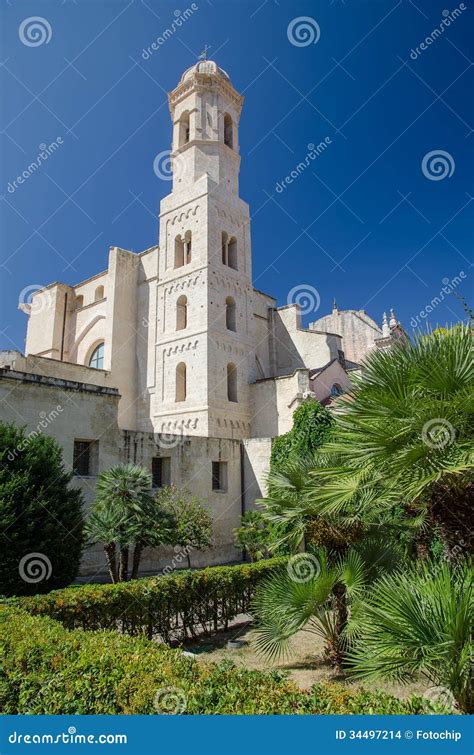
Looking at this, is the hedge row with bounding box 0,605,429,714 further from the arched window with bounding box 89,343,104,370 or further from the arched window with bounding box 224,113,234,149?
the arched window with bounding box 224,113,234,149

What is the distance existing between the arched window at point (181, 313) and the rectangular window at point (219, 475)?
27.9ft

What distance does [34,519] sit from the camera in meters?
Answer: 8.51

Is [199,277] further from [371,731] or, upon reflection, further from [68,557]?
[371,731]

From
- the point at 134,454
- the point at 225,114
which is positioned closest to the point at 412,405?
the point at 134,454

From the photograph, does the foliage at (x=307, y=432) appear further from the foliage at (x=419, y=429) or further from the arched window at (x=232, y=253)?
the arched window at (x=232, y=253)

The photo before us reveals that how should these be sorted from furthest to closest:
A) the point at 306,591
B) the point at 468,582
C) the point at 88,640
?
the point at 306,591, the point at 88,640, the point at 468,582

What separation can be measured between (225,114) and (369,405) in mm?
28179

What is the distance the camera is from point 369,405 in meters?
5.35

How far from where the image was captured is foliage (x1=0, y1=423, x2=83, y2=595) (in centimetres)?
811

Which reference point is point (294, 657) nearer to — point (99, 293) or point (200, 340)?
point (200, 340)

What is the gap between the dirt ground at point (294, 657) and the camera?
614cm

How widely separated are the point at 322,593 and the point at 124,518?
17.5 feet

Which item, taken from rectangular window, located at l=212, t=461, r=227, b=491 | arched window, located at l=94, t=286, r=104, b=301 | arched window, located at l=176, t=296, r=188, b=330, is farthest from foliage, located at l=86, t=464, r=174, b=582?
arched window, located at l=94, t=286, r=104, b=301

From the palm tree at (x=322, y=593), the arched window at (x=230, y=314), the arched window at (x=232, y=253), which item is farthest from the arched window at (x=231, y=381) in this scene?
the palm tree at (x=322, y=593)
